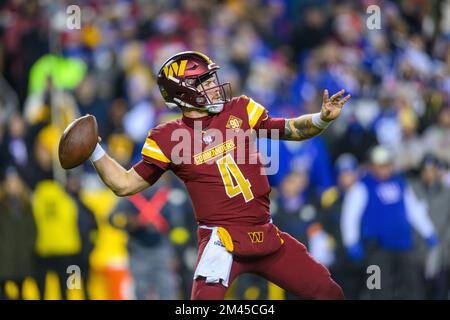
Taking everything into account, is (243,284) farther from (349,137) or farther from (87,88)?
(87,88)

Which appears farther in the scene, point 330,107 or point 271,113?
point 271,113

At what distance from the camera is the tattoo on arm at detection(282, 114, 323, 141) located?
7.33m

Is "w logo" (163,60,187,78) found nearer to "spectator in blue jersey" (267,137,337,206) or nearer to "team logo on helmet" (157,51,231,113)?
"team logo on helmet" (157,51,231,113)

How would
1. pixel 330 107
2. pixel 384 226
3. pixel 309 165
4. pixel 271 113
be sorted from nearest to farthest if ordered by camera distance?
1. pixel 330 107
2. pixel 384 226
3. pixel 309 165
4. pixel 271 113

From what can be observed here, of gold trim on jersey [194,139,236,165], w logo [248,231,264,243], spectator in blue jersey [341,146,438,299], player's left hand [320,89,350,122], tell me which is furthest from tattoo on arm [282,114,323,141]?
spectator in blue jersey [341,146,438,299]

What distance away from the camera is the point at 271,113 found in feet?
43.3

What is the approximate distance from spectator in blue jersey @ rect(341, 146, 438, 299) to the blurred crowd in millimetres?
14

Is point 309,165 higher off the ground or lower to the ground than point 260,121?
lower

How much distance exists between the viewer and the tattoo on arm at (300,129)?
733cm

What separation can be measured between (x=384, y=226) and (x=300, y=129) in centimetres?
453

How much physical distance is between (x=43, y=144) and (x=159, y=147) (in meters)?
5.77

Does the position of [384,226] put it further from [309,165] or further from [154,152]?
[154,152]

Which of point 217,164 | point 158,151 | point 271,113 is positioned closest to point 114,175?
point 158,151

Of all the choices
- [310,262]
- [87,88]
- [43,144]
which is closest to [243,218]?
[310,262]
